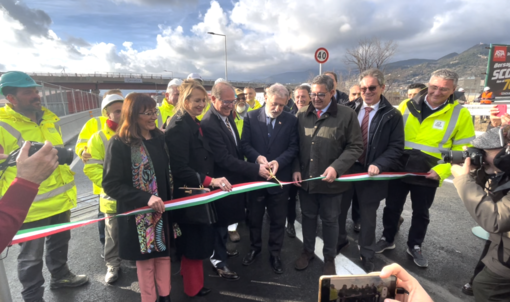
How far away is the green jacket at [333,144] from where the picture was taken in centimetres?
291

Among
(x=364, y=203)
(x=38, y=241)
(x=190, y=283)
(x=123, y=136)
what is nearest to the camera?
(x=123, y=136)

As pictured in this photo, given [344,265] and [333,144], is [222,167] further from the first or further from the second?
[344,265]

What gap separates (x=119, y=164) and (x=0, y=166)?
0.71 metres

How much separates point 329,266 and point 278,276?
24.3 inches

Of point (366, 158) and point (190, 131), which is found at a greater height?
point (190, 131)

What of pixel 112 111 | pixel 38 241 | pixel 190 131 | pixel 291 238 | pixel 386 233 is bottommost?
pixel 291 238

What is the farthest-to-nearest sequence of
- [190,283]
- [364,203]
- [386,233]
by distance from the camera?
1. [386,233]
2. [364,203]
3. [190,283]

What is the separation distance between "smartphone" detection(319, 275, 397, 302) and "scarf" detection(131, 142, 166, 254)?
178 cm

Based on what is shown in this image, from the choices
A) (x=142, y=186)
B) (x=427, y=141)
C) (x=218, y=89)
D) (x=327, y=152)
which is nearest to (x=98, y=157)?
(x=142, y=186)

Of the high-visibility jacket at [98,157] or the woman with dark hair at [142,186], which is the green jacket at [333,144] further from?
the high-visibility jacket at [98,157]

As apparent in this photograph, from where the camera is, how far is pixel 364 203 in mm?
3209

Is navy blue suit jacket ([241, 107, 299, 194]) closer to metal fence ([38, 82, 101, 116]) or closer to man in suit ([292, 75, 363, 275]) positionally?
man in suit ([292, 75, 363, 275])

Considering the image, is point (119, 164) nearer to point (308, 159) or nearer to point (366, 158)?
point (308, 159)

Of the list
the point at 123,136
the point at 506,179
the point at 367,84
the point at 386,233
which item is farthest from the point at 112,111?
the point at 386,233
